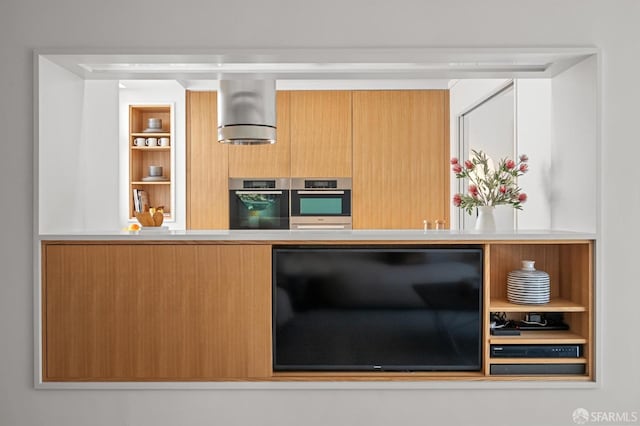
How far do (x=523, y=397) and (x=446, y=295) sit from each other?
592 millimetres

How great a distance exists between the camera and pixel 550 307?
258 cm

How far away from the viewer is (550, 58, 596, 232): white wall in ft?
8.34

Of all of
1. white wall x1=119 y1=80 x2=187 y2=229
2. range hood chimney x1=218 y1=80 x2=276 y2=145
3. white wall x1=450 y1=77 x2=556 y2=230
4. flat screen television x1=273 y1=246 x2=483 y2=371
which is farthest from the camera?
white wall x1=119 y1=80 x2=187 y2=229

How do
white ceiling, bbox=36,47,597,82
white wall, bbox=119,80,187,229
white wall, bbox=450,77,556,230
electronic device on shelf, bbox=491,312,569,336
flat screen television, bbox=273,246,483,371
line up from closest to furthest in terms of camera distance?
1. white ceiling, bbox=36,47,597,82
2. flat screen television, bbox=273,246,483,371
3. electronic device on shelf, bbox=491,312,569,336
4. white wall, bbox=450,77,556,230
5. white wall, bbox=119,80,187,229

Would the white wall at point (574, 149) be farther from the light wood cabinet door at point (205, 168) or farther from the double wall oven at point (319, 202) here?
the light wood cabinet door at point (205, 168)

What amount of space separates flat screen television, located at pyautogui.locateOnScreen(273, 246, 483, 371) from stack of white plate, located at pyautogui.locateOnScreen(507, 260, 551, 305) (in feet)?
0.74

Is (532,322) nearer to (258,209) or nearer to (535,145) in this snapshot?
(535,145)

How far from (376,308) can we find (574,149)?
1261 millimetres

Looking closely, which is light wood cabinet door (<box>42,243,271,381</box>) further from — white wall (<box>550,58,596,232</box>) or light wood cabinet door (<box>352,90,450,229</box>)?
light wood cabinet door (<box>352,90,450,229</box>)

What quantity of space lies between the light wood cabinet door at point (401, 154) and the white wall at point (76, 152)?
2631 millimetres

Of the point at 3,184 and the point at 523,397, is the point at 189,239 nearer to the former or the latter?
the point at 3,184

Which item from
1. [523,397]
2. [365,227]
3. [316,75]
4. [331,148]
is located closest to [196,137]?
[331,148]

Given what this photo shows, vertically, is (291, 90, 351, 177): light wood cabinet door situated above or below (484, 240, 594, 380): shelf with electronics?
above

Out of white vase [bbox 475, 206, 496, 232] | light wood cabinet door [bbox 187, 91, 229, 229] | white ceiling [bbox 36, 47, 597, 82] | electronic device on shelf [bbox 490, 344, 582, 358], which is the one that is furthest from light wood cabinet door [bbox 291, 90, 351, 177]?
electronic device on shelf [bbox 490, 344, 582, 358]
